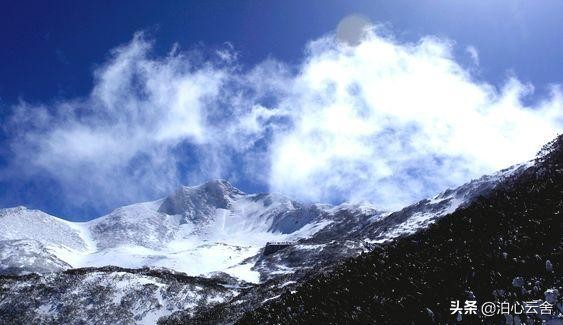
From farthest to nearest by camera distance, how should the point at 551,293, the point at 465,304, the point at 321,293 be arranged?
the point at 321,293
the point at 465,304
the point at 551,293

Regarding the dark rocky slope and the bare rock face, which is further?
the bare rock face

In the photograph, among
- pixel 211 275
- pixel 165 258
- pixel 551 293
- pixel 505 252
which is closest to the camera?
pixel 551 293

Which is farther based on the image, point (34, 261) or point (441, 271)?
point (34, 261)

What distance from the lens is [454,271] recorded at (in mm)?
28531

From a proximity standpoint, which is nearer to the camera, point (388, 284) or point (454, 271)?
point (454, 271)

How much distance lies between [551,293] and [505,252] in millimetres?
6292

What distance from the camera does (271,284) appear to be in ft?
262

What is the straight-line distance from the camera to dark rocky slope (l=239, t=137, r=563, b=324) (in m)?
25.1

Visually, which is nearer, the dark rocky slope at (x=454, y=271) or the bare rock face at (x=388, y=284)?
the dark rocky slope at (x=454, y=271)

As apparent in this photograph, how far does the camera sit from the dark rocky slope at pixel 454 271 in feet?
82.4

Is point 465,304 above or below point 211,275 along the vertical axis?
below

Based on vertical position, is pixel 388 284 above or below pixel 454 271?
below

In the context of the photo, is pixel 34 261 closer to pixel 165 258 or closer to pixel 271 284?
pixel 165 258

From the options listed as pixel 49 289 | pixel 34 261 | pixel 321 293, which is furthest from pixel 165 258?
pixel 321 293
